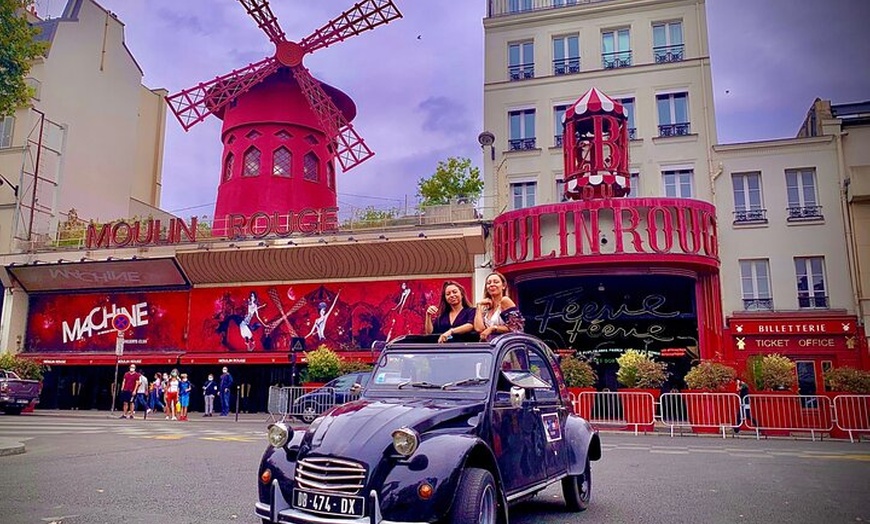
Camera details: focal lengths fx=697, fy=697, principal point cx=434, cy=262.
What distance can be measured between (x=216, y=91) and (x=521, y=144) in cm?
1412

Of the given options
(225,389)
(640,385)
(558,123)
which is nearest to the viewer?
(640,385)

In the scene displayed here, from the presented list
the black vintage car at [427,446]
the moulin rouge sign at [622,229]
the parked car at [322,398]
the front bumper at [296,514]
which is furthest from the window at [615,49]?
the front bumper at [296,514]

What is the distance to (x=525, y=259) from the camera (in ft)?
71.6

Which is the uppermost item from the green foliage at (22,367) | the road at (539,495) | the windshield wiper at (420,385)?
the green foliage at (22,367)

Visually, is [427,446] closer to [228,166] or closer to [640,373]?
[640,373]

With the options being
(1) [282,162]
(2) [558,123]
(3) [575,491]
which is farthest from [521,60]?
(3) [575,491]

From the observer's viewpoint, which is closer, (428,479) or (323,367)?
(428,479)

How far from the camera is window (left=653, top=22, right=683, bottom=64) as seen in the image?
2475 cm

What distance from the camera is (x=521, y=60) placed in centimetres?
2627

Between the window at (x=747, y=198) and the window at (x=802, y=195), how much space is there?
0.88m

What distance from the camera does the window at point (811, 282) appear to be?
2195cm

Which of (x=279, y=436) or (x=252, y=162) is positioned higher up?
(x=252, y=162)

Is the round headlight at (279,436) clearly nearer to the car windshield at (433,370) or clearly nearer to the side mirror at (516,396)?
the car windshield at (433,370)

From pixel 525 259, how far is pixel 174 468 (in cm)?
1438
